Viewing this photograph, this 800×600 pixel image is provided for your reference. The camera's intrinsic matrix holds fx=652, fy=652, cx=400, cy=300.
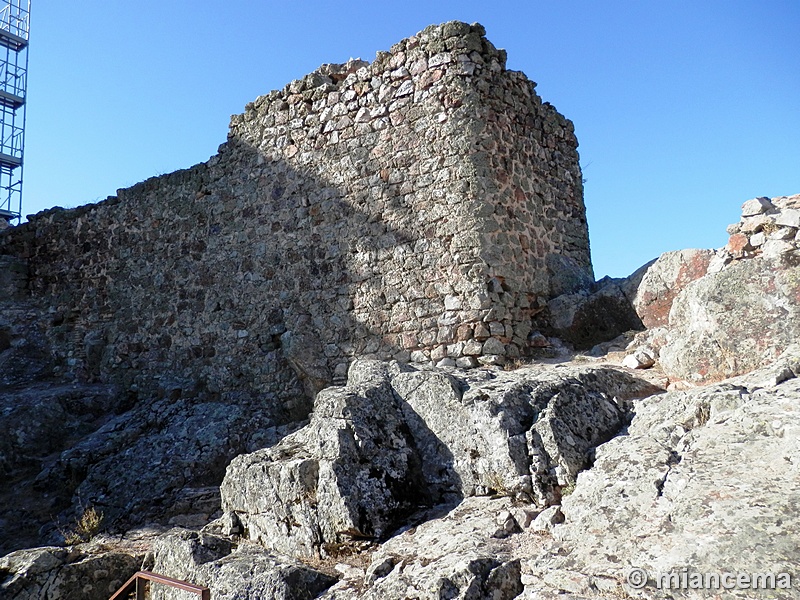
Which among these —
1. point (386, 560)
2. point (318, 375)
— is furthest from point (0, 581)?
point (318, 375)

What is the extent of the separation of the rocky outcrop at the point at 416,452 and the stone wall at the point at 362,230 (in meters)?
1.70

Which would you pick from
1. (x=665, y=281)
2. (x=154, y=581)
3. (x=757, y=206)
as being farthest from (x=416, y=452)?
(x=757, y=206)

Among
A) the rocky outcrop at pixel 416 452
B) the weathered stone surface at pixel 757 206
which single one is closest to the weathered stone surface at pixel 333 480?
the rocky outcrop at pixel 416 452

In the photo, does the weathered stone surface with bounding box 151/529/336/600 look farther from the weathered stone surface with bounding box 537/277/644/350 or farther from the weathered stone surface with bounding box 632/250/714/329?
the weathered stone surface with bounding box 632/250/714/329

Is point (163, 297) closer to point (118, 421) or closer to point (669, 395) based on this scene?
point (118, 421)

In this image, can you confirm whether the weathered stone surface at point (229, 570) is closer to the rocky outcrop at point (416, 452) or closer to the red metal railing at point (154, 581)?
the red metal railing at point (154, 581)

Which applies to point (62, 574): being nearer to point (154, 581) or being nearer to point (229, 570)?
point (154, 581)

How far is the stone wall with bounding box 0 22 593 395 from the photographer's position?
7473 millimetres

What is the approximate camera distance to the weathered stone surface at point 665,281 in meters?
6.79

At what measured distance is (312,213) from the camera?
872cm

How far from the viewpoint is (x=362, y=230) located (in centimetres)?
820

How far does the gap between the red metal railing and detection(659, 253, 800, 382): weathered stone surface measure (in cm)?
406

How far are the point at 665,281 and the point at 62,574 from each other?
6432mm

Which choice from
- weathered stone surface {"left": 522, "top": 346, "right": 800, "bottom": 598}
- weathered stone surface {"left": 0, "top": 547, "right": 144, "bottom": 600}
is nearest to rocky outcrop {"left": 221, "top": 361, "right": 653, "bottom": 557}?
weathered stone surface {"left": 522, "top": 346, "right": 800, "bottom": 598}
